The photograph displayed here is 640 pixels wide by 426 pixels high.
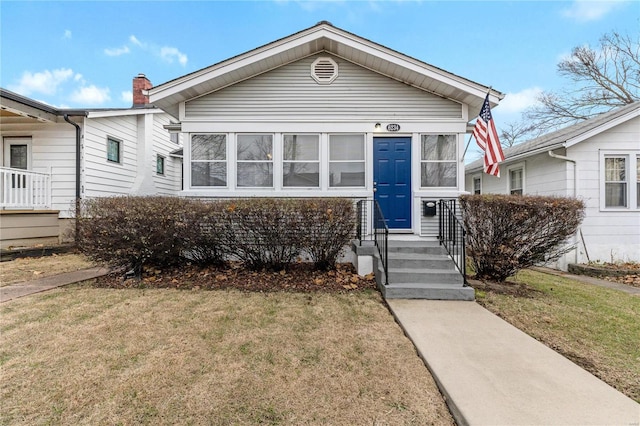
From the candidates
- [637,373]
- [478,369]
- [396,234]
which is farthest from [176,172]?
[637,373]

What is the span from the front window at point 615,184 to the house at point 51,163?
12088mm

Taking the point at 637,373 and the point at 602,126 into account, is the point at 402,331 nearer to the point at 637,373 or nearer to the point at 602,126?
the point at 637,373

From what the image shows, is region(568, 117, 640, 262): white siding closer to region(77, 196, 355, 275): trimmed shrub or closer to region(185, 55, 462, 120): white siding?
region(185, 55, 462, 120): white siding

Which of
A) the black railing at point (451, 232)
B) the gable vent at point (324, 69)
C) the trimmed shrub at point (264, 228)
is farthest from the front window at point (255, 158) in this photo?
the black railing at point (451, 232)

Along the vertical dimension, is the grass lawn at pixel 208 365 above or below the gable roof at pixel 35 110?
below

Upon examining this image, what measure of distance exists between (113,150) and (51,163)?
73.8 inches

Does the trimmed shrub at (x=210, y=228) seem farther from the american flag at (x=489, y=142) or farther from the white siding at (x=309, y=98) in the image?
the american flag at (x=489, y=142)

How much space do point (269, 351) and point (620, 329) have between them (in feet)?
14.6

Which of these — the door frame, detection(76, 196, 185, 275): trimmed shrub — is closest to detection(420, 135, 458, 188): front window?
the door frame

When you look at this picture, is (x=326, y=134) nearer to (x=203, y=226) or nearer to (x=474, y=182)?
(x=203, y=226)

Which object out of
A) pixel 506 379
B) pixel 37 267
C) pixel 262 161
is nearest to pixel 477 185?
pixel 262 161

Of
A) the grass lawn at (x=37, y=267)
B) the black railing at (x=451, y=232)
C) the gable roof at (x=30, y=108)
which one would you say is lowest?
the grass lawn at (x=37, y=267)

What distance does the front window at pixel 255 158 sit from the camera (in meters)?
7.12

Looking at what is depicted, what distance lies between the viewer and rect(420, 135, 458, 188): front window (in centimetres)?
700
